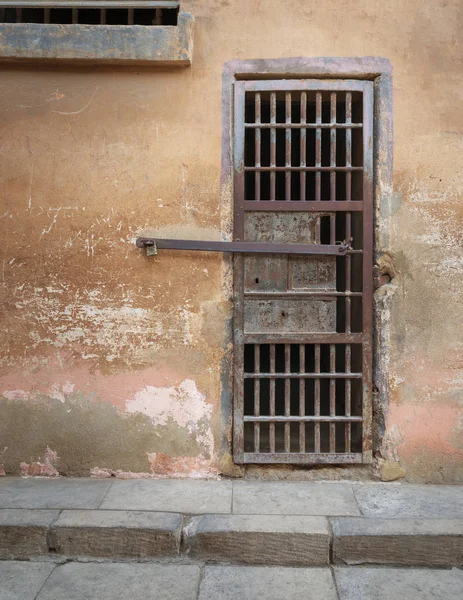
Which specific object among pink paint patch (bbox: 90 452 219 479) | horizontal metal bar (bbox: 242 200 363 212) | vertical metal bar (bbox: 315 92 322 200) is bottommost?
pink paint patch (bbox: 90 452 219 479)

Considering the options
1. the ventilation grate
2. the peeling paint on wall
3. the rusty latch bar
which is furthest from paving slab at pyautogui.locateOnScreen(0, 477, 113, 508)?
the ventilation grate

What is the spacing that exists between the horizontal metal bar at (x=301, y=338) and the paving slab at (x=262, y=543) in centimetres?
125

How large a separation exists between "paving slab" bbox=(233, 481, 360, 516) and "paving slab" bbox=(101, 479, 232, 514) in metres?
0.11

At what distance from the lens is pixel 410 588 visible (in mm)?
2805

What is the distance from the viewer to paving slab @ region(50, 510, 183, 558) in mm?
3084

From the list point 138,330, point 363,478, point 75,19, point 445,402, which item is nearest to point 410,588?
point 363,478

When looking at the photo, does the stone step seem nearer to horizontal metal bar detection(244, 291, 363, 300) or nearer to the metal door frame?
the metal door frame

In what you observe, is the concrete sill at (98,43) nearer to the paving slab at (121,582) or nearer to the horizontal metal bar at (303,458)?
the horizontal metal bar at (303,458)

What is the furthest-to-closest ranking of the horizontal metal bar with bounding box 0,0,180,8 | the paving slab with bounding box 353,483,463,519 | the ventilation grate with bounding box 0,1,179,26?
the ventilation grate with bounding box 0,1,179,26 < the horizontal metal bar with bounding box 0,0,180,8 < the paving slab with bounding box 353,483,463,519

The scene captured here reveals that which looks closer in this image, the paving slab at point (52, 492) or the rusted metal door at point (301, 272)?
the paving slab at point (52, 492)

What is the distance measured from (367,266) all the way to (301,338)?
70 centimetres

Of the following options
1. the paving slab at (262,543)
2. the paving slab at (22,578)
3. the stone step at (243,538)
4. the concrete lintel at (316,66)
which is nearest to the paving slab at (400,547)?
the stone step at (243,538)

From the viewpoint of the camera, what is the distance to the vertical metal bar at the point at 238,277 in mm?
3777

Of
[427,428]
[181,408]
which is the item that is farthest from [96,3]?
[427,428]
